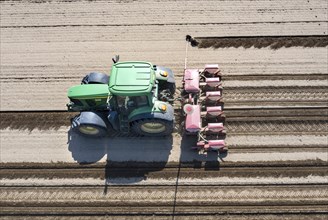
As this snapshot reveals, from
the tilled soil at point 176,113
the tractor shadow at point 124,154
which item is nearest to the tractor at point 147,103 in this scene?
the tractor shadow at point 124,154

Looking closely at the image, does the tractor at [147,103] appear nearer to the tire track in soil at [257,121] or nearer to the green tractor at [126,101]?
the green tractor at [126,101]

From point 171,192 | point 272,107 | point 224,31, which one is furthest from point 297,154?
point 224,31

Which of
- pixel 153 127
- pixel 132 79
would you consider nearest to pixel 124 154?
pixel 153 127

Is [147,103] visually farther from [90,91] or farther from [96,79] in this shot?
[96,79]

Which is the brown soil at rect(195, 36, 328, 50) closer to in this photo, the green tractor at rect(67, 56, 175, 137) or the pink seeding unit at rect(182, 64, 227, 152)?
the pink seeding unit at rect(182, 64, 227, 152)

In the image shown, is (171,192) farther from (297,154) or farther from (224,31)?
(224,31)

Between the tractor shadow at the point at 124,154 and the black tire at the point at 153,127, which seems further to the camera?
the tractor shadow at the point at 124,154

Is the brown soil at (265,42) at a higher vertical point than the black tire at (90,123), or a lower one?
higher
